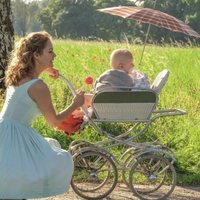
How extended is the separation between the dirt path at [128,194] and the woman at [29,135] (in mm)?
1213

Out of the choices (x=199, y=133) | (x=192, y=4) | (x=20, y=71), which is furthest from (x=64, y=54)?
(x=192, y=4)

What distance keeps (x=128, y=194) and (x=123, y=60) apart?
1190 millimetres

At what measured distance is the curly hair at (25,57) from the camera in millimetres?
4051

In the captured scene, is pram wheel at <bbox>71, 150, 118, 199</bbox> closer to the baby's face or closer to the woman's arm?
the baby's face

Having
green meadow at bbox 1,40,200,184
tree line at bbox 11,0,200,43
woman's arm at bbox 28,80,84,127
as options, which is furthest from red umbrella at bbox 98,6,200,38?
tree line at bbox 11,0,200,43

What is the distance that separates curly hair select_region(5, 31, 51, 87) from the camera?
13.3 feet

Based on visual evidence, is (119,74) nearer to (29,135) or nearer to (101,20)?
(29,135)

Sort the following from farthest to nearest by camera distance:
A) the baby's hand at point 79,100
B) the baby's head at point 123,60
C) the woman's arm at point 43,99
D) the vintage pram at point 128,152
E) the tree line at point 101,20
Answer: the tree line at point 101,20 → the baby's head at point 123,60 → the vintage pram at point 128,152 → the baby's hand at point 79,100 → the woman's arm at point 43,99

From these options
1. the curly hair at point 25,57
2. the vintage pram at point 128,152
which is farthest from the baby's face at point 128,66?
the curly hair at point 25,57

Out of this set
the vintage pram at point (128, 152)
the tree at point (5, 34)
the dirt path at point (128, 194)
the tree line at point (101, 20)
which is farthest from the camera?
the tree line at point (101, 20)

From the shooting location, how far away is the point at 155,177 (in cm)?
530

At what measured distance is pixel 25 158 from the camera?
393cm

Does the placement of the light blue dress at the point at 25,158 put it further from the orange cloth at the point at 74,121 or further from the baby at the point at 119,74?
the baby at the point at 119,74

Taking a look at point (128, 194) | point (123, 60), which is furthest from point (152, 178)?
point (123, 60)
